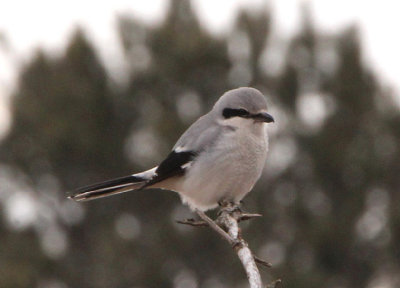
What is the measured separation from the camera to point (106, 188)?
580 centimetres

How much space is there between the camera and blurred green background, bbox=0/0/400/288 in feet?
74.9

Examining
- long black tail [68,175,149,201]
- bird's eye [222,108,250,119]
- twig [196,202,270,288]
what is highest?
bird's eye [222,108,250,119]

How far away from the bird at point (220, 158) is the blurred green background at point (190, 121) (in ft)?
53.6

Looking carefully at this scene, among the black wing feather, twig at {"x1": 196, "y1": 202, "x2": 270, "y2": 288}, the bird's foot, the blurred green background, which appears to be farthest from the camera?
the blurred green background

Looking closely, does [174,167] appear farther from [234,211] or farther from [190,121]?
[190,121]

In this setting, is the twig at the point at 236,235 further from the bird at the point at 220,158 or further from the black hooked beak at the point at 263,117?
the black hooked beak at the point at 263,117

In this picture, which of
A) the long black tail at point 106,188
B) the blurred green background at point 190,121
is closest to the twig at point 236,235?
the long black tail at point 106,188

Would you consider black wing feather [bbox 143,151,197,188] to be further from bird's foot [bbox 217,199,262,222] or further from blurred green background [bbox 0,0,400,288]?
blurred green background [bbox 0,0,400,288]

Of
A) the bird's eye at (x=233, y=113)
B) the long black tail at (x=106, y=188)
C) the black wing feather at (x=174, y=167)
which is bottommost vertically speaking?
the long black tail at (x=106, y=188)

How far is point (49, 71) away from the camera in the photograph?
24.7m

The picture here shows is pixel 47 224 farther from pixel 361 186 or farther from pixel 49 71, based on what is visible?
pixel 361 186

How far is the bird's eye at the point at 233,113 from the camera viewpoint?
5.53m

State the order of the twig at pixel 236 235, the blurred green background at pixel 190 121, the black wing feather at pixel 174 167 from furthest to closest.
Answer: the blurred green background at pixel 190 121, the black wing feather at pixel 174 167, the twig at pixel 236 235

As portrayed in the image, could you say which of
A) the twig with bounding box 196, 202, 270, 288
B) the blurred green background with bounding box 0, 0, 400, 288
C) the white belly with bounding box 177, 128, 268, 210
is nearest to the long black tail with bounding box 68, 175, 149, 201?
the white belly with bounding box 177, 128, 268, 210
